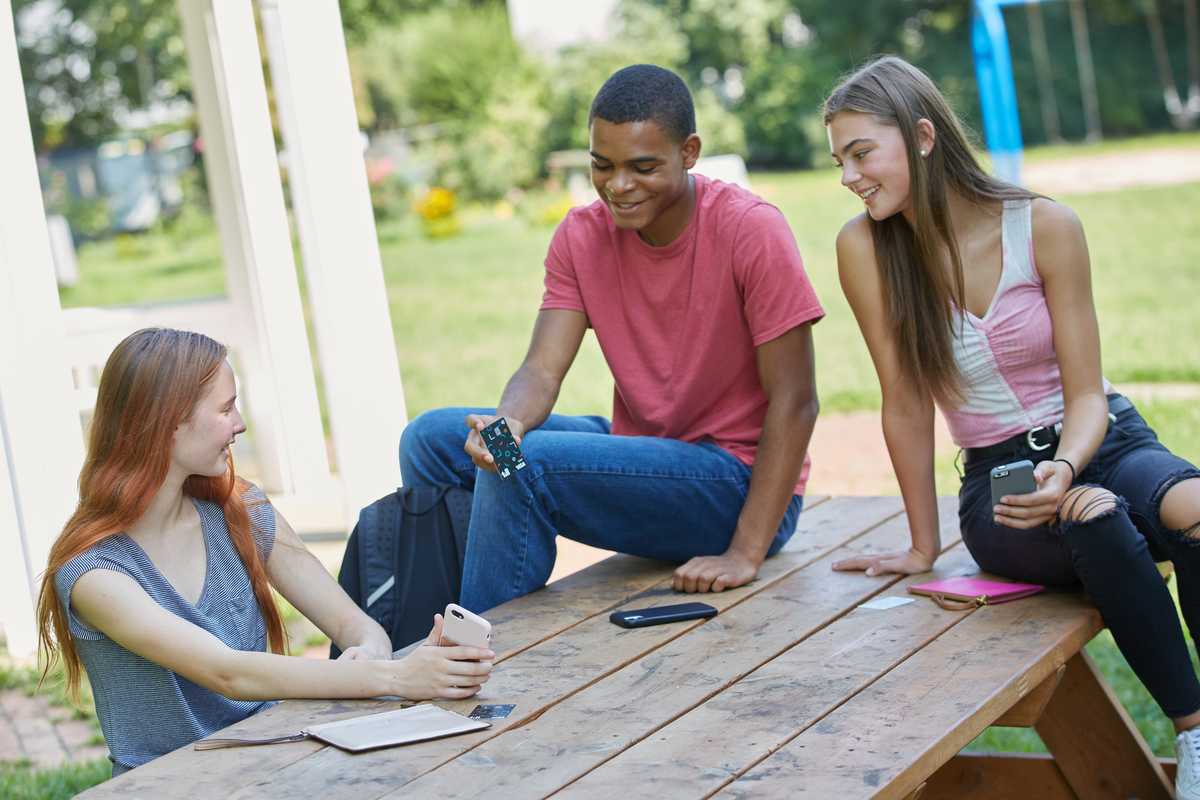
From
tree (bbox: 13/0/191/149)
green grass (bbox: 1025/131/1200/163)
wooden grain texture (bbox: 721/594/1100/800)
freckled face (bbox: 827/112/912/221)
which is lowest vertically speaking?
wooden grain texture (bbox: 721/594/1100/800)

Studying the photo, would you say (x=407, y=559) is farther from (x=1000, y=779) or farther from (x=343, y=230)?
(x=343, y=230)

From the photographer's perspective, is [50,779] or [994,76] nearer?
[50,779]

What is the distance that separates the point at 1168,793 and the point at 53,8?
14404 mm

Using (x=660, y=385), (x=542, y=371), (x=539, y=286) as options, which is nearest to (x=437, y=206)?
(x=539, y=286)

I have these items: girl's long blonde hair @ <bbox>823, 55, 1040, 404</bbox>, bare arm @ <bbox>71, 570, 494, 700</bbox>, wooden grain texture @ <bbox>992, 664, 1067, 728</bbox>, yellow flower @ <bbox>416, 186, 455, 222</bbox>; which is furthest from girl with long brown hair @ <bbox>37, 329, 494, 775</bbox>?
yellow flower @ <bbox>416, 186, 455, 222</bbox>

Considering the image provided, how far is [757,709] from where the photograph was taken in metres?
2.30

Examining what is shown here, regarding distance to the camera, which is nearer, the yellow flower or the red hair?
the red hair

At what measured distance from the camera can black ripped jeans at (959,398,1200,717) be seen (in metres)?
2.59

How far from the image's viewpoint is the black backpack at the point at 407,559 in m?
3.24

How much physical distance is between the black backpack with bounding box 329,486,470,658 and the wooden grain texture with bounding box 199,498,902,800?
0.34m

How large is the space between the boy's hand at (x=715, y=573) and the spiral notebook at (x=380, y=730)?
821mm

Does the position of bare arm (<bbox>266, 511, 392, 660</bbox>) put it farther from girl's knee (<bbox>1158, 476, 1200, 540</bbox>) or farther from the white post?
the white post

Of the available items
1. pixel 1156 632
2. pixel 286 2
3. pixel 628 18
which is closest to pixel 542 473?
pixel 1156 632

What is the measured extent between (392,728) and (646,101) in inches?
58.6
